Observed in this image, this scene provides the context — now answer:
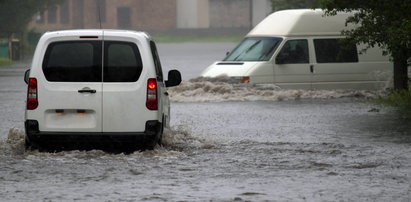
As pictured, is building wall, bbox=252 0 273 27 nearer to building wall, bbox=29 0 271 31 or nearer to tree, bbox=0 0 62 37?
building wall, bbox=29 0 271 31

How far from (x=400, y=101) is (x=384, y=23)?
5.15 feet

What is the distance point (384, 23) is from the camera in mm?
22344

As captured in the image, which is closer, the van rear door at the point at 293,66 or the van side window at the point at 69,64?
the van side window at the point at 69,64

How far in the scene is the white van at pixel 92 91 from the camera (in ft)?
→ 47.1

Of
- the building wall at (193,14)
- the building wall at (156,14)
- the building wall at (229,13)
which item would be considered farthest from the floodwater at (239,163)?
the building wall at (229,13)

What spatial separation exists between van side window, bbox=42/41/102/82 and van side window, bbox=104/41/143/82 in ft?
0.40

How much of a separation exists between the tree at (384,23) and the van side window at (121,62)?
701cm

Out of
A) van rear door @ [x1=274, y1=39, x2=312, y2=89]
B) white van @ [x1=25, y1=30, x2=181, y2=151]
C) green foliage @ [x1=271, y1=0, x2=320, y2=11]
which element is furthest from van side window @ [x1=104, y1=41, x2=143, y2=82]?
green foliage @ [x1=271, y1=0, x2=320, y2=11]

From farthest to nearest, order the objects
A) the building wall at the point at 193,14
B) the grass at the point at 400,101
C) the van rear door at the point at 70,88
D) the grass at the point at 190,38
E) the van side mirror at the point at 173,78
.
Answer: the building wall at the point at 193,14
the grass at the point at 190,38
the grass at the point at 400,101
the van side mirror at the point at 173,78
the van rear door at the point at 70,88

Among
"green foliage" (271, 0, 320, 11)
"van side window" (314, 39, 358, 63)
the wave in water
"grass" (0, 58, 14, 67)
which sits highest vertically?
"green foliage" (271, 0, 320, 11)

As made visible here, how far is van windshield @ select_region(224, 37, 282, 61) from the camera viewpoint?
27.2 metres

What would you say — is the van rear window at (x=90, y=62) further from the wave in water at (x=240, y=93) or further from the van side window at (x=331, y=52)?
the van side window at (x=331, y=52)

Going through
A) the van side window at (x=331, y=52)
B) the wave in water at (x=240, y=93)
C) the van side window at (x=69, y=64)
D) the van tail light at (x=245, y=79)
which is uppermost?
the van side window at (x=69, y=64)

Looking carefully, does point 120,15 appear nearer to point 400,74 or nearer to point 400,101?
point 400,74
